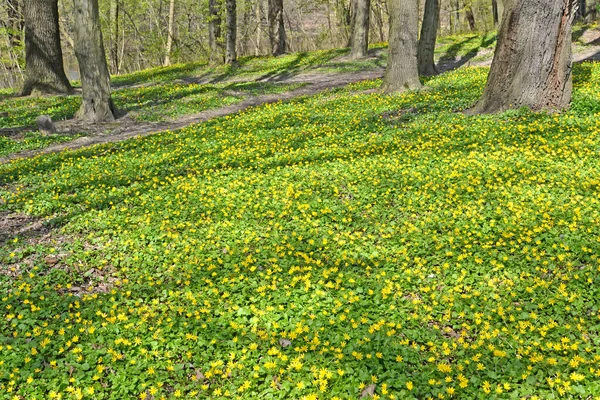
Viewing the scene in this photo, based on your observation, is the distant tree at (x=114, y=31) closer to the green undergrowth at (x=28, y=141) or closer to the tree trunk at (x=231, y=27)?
the tree trunk at (x=231, y=27)

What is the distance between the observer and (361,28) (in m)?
26.0

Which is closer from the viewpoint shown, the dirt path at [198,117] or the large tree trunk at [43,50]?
the dirt path at [198,117]

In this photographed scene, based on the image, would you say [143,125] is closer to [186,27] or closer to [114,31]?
[186,27]

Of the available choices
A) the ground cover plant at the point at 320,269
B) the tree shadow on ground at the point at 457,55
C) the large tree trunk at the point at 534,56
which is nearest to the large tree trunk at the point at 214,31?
the tree shadow on ground at the point at 457,55

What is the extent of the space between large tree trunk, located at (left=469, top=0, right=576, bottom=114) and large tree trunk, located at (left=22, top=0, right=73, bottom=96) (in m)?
18.5

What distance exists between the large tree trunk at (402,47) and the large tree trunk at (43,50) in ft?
48.9

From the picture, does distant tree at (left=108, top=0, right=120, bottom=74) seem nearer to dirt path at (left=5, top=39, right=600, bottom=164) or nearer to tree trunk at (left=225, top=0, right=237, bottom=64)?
tree trunk at (left=225, top=0, right=237, bottom=64)

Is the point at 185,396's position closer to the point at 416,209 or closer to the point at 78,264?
the point at 78,264

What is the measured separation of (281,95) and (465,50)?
14850 millimetres

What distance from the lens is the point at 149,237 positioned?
712 cm

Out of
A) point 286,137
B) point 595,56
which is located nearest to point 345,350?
point 286,137

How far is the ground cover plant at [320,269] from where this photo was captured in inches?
173

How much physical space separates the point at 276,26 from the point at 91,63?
66.7 feet

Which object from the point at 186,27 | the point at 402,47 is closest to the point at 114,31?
the point at 186,27
